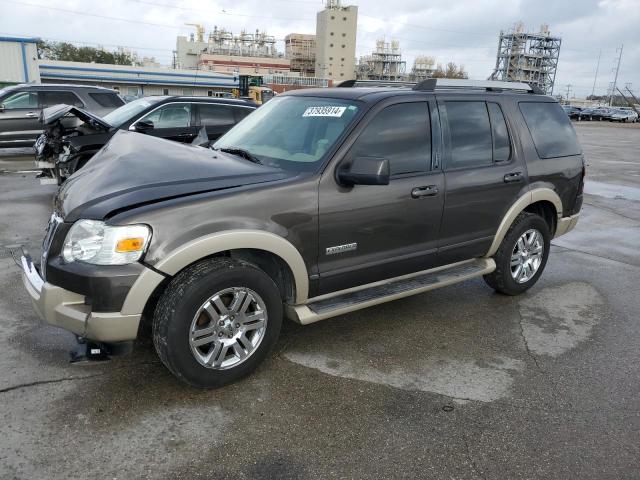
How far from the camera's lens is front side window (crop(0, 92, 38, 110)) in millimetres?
12742

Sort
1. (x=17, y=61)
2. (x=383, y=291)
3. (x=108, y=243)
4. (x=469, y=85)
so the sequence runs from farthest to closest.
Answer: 1. (x=17, y=61)
2. (x=469, y=85)
3. (x=383, y=291)
4. (x=108, y=243)

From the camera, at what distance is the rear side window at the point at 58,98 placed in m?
12.9

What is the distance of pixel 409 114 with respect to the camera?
13.3ft

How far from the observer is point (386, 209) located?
12.6ft

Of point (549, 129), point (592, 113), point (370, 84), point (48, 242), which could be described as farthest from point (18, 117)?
point (592, 113)

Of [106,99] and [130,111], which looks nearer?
[130,111]

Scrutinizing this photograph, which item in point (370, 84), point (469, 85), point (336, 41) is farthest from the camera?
point (336, 41)

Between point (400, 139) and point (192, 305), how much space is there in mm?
1976

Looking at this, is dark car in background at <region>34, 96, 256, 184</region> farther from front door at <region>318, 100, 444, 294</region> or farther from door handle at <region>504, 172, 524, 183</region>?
door handle at <region>504, 172, 524, 183</region>

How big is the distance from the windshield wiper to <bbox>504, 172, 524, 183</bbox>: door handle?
219 cm

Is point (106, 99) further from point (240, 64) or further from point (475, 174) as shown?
point (240, 64)

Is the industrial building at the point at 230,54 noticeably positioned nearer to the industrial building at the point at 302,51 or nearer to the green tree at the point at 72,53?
the industrial building at the point at 302,51

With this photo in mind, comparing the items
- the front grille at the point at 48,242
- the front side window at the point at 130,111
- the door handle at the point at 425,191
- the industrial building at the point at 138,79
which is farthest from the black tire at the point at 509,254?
the industrial building at the point at 138,79

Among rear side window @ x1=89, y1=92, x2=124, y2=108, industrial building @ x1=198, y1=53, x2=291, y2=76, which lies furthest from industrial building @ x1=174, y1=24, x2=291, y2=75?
rear side window @ x1=89, y1=92, x2=124, y2=108
